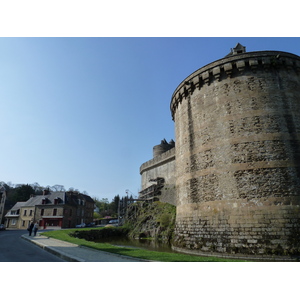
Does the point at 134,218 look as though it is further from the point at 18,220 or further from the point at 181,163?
the point at 18,220

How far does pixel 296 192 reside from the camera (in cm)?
961

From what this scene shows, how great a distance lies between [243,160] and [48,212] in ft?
110

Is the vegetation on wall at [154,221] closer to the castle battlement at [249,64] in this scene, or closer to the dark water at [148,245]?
the dark water at [148,245]

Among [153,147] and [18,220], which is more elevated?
[153,147]

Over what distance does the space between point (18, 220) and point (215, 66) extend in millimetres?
39148

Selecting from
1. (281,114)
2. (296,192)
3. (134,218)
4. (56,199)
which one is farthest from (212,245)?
(56,199)

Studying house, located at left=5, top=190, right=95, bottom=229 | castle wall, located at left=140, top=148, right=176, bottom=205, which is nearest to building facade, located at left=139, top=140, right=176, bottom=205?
castle wall, located at left=140, top=148, right=176, bottom=205

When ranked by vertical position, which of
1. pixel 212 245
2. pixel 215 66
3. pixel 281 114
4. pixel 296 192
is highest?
pixel 215 66

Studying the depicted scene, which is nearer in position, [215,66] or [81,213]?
[215,66]

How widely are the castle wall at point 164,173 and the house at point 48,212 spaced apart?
15.2 meters

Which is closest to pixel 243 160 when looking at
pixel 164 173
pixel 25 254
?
pixel 25 254

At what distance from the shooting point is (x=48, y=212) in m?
34.6

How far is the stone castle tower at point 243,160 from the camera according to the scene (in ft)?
31.0

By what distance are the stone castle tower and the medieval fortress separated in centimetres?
4
